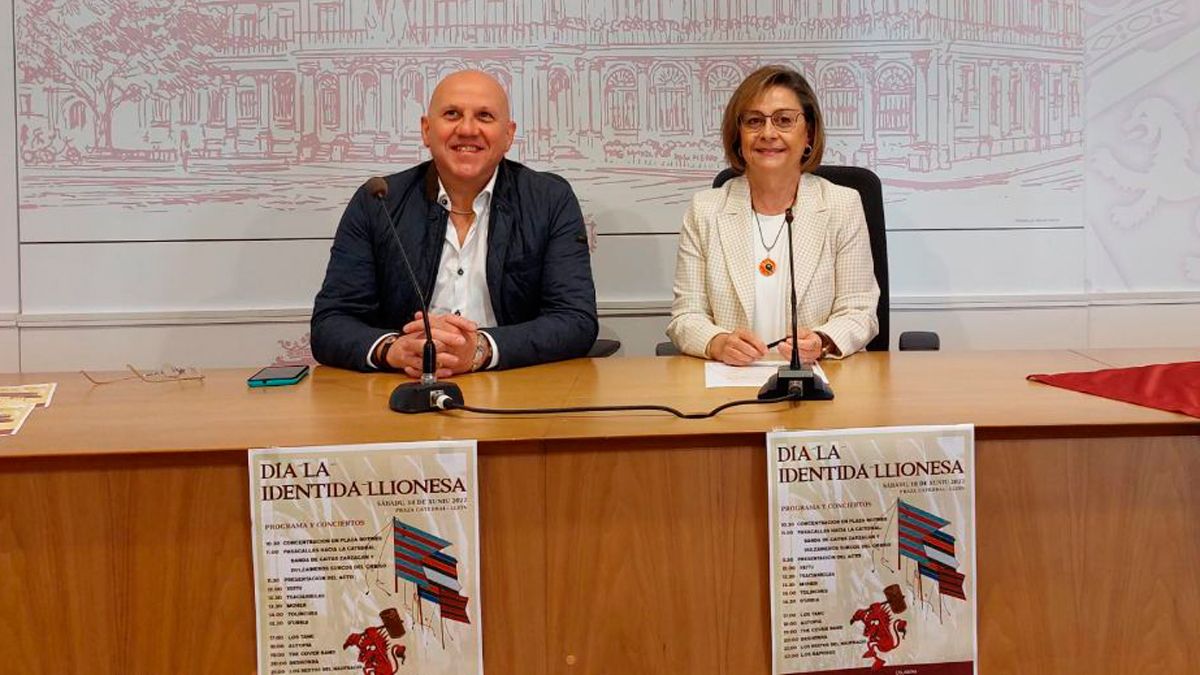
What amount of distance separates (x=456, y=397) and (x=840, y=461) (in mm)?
604

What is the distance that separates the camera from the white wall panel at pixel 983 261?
3.25 meters

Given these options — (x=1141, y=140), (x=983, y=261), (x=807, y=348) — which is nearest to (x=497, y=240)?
(x=807, y=348)

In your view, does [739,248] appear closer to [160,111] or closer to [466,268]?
[466,268]

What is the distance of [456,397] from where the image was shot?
169cm

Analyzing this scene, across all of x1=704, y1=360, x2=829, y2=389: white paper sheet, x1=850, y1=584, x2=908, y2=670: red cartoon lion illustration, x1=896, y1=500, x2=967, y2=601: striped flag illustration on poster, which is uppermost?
x1=704, y1=360, x2=829, y2=389: white paper sheet

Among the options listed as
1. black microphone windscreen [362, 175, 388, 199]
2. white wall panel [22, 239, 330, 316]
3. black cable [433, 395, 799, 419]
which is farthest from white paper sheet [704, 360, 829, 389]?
white wall panel [22, 239, 330, 316]

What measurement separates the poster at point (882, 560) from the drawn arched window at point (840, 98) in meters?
1.89

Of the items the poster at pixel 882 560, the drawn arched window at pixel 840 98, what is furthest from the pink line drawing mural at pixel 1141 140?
the poster at pixel 882 560

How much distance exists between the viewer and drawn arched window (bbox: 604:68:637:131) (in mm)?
3146

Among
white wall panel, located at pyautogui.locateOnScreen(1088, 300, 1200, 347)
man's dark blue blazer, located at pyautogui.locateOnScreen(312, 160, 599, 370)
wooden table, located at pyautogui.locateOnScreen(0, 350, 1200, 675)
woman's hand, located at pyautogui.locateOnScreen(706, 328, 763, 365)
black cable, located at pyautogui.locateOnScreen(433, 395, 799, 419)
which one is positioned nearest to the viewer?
wooden table, located at pyautogui.locateOnScreen(0, 350, 1200, 675)

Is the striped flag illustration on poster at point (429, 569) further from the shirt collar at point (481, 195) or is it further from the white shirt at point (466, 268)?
the shirt collar at point (481, 195)

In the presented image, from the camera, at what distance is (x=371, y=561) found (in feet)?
4.76

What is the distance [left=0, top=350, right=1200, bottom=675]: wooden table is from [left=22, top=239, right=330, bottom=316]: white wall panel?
65.0 inches

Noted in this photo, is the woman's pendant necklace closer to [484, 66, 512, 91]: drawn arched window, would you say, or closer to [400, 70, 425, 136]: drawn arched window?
[484, 66, 512, 91]: drawn arched window
